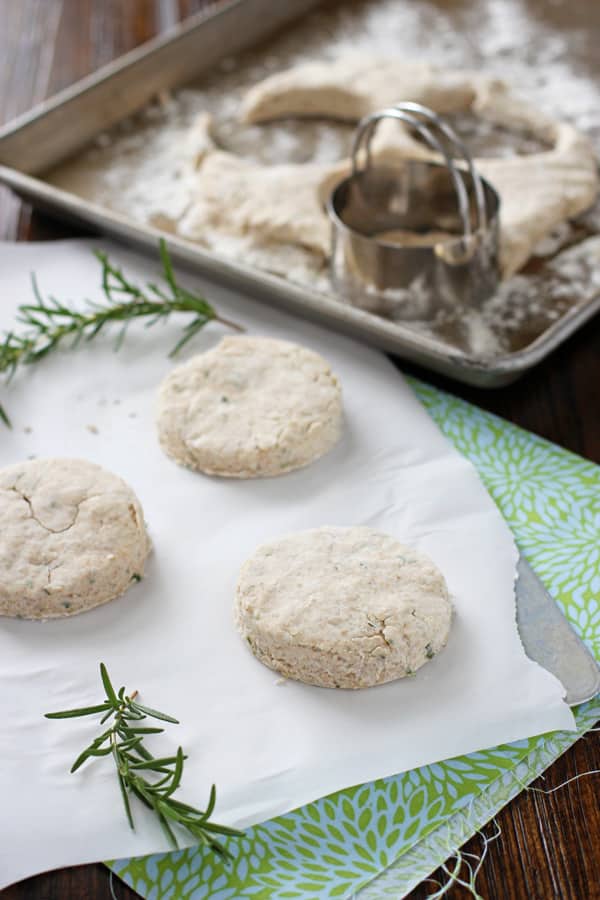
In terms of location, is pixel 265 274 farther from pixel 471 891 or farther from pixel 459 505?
pixel 471 891

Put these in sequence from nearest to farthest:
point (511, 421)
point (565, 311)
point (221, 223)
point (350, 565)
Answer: point (350, 565), point (511, 421), point (565, 311), point (221, 223)

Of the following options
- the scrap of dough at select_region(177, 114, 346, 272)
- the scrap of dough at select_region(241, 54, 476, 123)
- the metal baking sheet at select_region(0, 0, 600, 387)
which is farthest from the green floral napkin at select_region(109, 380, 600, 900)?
the scrap of dough at select_region(241, 54, 476, 123)

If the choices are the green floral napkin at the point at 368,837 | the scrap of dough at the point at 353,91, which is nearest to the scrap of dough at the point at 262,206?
the scrap of dough at the point at 353,91

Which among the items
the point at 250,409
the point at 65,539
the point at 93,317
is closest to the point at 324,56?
the point at 93,317

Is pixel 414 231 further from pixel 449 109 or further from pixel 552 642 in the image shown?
pixel 552 642

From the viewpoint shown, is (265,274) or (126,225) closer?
(265,274)

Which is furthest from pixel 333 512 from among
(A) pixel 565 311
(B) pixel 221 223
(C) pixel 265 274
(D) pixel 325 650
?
(B) pixel 221 223

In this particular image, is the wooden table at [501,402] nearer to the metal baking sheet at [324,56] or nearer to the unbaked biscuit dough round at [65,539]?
the metal baking sheet at [324,56]
